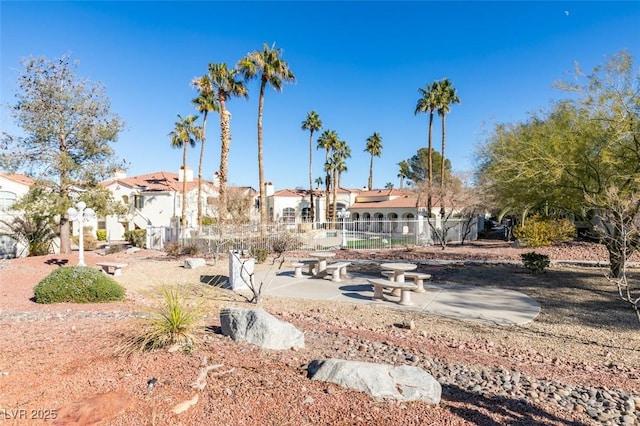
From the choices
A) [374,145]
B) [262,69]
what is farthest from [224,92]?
[374,145]

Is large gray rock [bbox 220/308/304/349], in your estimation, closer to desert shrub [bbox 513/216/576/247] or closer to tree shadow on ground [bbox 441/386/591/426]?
tree shadow on ground [bbox 441/386/591/426]

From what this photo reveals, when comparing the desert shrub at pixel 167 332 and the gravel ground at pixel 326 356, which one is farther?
the desert shrub at pixel 167 332

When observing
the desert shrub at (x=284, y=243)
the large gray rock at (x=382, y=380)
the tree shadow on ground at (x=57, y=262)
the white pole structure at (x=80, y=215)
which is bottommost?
the large gray rock at (x=382, y=380)

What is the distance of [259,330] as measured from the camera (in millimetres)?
5234

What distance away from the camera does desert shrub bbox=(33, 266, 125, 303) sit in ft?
27.7

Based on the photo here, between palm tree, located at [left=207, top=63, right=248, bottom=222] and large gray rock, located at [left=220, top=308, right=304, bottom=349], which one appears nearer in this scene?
large gray rock, located at [left=220, top=308, right=304, bottom=349]

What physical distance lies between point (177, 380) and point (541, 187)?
10.3 metres

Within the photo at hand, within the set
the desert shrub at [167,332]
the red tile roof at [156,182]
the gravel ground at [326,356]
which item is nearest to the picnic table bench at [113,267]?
the gravel ground at [326,356]

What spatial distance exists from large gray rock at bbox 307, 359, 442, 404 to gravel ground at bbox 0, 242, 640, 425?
126mm

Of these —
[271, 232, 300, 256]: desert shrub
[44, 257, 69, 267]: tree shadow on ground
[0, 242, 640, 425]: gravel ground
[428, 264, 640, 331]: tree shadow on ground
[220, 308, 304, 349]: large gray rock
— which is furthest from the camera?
[271, 232, 300, 256]: desert shrub

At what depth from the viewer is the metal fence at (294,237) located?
809 inches

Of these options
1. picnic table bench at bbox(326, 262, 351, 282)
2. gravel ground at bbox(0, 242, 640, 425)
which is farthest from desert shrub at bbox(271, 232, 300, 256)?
gravel ground at bbox(0, 242, 640, 425)

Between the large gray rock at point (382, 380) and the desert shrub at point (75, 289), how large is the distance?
6.75 metres

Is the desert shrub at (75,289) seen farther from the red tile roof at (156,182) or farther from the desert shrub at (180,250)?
the red tile roof at (156,182)
